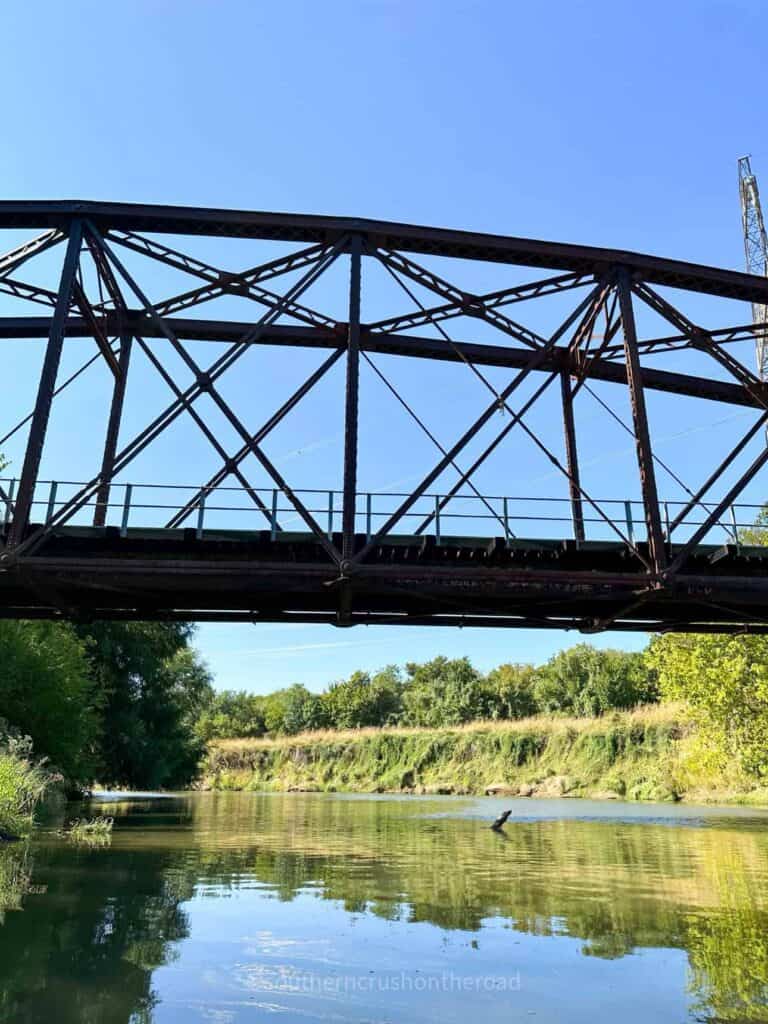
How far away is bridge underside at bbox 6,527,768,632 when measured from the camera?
14.8m

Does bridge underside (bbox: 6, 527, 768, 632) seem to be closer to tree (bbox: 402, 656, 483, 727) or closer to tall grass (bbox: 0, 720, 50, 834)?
tall grass (bbox: 0, 720, 50, 834)

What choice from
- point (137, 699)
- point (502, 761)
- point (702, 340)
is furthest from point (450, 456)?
point (502, 761)

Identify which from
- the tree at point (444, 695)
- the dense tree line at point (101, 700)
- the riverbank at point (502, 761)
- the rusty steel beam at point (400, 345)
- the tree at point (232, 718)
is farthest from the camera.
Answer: the tree at point (232, 718)

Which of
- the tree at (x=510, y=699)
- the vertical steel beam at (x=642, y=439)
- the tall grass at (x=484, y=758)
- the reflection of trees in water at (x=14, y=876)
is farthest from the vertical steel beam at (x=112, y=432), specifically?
the tree at (x=510, y=699)

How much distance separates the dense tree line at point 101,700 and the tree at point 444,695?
34.8 m

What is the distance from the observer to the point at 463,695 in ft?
282

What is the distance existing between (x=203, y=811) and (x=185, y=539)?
32984 mm

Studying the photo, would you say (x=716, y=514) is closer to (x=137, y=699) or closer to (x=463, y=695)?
(x=137, y=699)

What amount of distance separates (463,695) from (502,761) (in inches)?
679

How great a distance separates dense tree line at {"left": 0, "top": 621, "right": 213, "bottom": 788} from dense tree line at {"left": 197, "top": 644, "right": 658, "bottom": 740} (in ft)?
119

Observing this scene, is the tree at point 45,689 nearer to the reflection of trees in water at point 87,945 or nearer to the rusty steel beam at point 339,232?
the reflection of trees in water at point 87,945

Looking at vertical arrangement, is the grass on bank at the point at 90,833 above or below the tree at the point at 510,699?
below

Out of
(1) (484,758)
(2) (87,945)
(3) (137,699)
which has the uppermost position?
(3) (137,699)

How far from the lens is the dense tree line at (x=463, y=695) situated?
74.8 meters
